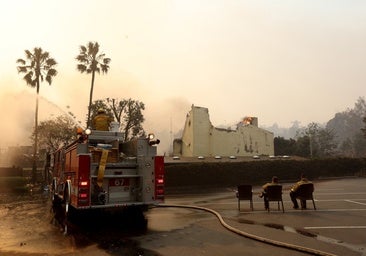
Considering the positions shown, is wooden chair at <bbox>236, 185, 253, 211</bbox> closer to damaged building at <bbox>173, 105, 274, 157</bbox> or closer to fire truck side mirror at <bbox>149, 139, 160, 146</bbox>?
fire truck side mirror at <bbox>149, 139, 160, 146</bbox>

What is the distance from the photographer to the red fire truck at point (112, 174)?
10.1m

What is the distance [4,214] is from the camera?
47.1 ft

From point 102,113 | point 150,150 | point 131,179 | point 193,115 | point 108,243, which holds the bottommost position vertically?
point 108,243

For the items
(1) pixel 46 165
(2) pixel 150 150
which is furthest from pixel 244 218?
(1) pixel 46 165

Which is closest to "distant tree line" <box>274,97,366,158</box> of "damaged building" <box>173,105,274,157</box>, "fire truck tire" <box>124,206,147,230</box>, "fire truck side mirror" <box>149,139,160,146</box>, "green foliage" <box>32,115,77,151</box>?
"damaged building" <box>173,105,274,157</box>

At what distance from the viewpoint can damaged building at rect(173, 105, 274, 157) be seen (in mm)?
41625

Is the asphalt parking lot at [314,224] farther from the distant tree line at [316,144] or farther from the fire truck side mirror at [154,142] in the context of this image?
the distant tree line at [316,144]

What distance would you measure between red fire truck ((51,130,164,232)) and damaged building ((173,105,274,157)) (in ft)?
98.2

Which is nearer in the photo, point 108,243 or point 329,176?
point 108,243

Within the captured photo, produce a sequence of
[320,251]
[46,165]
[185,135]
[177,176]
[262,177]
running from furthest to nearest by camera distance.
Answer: [185,135]
[262,177]
[177,176]
[46,165]
[320,251]

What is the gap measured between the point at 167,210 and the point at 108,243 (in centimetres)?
639

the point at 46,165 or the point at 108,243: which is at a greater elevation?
the point at 46,165

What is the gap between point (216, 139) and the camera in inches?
1699

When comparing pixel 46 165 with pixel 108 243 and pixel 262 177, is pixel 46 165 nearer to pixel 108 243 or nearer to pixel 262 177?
pixel 108 243
